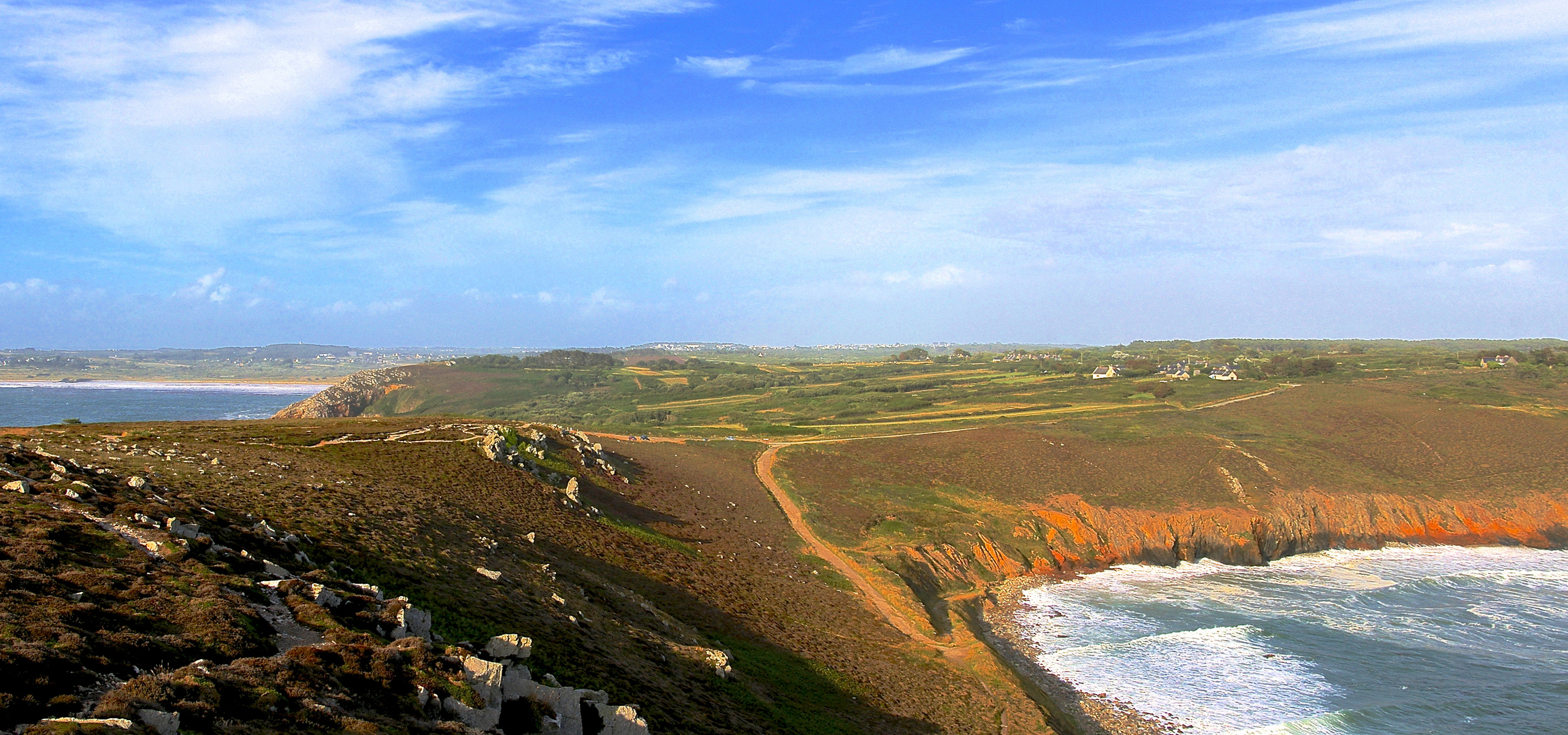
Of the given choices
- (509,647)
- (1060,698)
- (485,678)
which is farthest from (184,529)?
(1060,698)

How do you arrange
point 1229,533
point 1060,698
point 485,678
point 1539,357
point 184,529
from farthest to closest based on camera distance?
point 1539,357, point 1229,533, point 1060,698, point 184,529, point 485,678

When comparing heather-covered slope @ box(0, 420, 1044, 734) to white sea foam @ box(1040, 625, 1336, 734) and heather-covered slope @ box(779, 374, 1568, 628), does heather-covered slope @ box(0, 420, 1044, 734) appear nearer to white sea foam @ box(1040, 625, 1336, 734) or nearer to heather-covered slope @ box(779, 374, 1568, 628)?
white sea foam @ box(1040, 625, 1336, 734)

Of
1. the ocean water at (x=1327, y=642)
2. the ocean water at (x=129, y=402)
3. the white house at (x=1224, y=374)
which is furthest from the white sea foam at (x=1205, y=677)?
the ocean water at (x=129, y=402)

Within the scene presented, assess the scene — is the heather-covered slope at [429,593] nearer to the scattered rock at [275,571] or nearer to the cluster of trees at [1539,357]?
the scattered rock at [275,571]

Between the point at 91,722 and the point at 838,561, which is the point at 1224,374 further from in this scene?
the point at 91,722

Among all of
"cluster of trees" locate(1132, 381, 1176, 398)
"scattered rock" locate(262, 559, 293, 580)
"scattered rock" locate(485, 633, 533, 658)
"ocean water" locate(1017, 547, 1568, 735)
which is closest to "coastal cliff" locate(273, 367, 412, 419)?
"scattered rock" locate(262, 559, 293, 580)

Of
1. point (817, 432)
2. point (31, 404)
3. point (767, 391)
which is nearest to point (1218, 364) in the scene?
point (767, 391)
